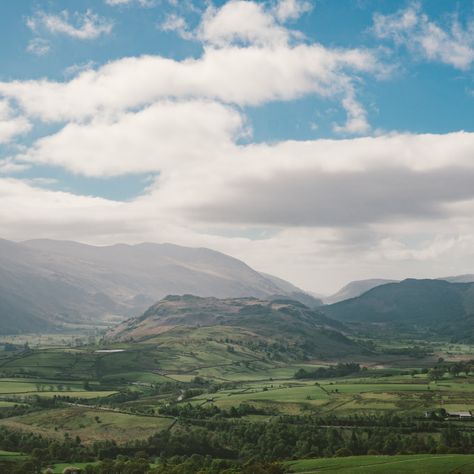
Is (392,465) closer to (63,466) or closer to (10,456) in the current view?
(63,466)

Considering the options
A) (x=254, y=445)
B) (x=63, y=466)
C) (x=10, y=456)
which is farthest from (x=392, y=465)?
(x=10, y=456)

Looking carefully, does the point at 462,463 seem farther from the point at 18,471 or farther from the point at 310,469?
the point at 18,471

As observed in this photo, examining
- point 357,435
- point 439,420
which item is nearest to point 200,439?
point 357,435

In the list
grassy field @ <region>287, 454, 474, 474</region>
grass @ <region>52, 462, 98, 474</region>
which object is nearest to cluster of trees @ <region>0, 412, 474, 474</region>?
grass @ <region>52, 462, 98, 474</region>

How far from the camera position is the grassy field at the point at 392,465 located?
107750 mm

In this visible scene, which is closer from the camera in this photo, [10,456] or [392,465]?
→ [392,465]

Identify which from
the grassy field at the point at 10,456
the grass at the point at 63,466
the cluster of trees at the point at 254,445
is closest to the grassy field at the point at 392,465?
the cluster of trees at the point at 254,445

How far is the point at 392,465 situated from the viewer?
116750 millimetres

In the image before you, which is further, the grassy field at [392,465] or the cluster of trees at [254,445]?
the cluster of trees at [254,445]

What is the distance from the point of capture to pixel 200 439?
19162cm

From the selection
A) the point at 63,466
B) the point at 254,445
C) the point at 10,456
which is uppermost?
the point at 10,456

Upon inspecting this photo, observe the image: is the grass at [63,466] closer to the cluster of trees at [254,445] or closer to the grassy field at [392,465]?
the cluster of trees at [254,445]

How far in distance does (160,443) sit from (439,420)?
10143 cm

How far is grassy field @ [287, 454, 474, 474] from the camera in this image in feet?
354
